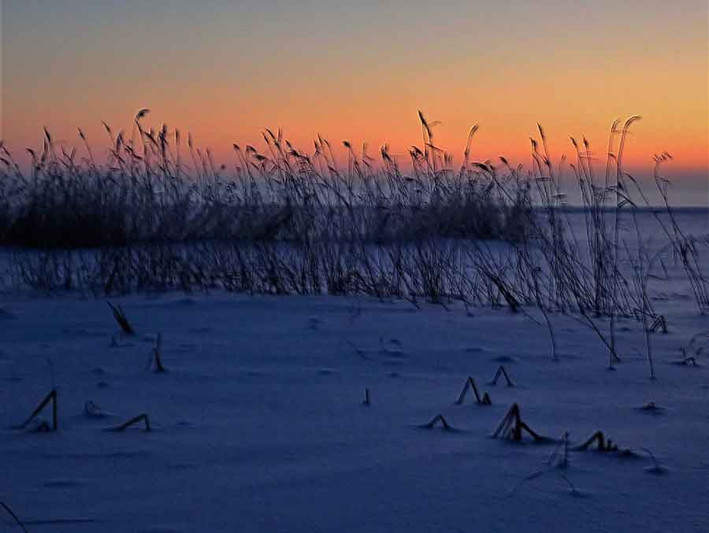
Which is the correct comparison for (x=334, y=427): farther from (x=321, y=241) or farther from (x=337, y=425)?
(x=321, y=241)

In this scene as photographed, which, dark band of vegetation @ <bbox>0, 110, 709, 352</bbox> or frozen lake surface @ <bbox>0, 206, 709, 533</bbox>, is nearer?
frozen lake surface @ <bbox>0, 206, 709, 533</bbox>

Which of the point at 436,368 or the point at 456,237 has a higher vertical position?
the point at 456,237

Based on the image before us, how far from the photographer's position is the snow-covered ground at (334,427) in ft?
4.18

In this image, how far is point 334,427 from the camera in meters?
1.74

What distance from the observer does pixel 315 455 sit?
61.1 inches

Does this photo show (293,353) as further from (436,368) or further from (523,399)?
(523,399)

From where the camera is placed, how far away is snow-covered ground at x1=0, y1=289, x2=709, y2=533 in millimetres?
1274

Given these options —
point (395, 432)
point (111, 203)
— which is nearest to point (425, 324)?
point (395, 432)

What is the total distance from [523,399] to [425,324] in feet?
3.39

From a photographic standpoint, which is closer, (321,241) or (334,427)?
(334,427)

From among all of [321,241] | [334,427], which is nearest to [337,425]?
[334,427]

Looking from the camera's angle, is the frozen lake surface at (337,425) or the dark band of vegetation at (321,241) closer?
the frozen lake surface at (337,425)

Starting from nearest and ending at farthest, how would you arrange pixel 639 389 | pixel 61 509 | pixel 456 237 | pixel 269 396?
pixel 61 509 < pixel 269 396 < pixel 639 389 < pixel 456 237

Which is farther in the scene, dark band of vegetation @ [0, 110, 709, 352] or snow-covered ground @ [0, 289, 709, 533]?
dark band of vegetation @ [0, 110, 709, 352]
